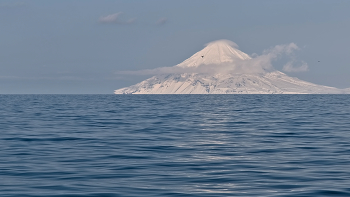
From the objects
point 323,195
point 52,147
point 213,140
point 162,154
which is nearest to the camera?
point 323,195

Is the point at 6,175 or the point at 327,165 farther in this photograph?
the point at 327,165

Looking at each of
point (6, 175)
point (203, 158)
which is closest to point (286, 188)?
point (203, 158)

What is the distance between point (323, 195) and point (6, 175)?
37.7 ft

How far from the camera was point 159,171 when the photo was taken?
19.8 meters

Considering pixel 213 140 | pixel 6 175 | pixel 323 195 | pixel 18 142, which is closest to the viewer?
pixel 323 195

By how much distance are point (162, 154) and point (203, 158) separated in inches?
93.5

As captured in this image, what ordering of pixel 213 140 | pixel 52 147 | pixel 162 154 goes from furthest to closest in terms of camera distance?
pixel 213 140 → pixel 52 147 → pixel 162 154

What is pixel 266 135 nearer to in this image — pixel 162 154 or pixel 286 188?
pixel 162 154

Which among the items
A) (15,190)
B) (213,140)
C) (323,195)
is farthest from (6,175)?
(213,140)

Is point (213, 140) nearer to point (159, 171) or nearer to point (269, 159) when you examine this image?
point (269, 159)

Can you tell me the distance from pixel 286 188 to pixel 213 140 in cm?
1517

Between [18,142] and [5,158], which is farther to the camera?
[18,142]

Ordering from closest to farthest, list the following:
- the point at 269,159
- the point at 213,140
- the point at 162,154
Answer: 1. the point at 269,159
2. the point at 162,154
3. the point at 213,140

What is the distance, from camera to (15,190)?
16.4 m
